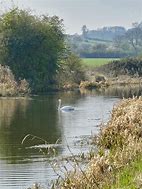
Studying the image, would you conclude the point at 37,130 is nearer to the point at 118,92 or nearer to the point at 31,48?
the point at 118,92

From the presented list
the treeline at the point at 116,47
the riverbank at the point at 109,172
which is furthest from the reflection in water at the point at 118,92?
the treeline at the point at 116,47

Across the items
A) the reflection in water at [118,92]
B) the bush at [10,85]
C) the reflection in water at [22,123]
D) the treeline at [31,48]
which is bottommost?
the reflection in water at [118,92]

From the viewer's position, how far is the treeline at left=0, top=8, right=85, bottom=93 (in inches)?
2335

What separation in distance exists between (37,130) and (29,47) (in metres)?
33.0

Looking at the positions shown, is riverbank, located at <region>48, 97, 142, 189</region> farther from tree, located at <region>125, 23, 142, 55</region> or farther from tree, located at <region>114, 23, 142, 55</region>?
tree, located at <region>125, 23, 142, 55</region>

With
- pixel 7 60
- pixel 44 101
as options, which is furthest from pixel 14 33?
pixel 44 101

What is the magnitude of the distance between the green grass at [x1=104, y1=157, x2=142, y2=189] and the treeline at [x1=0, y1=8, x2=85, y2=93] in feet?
149

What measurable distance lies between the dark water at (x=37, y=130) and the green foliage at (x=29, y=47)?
12063 mm

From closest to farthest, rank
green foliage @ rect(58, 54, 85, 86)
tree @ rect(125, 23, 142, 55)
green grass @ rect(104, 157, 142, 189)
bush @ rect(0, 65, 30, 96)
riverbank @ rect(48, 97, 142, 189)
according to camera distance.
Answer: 1. green grass @ rect(104, 157, 142, 189)
2. riverbank @ rect(48, 97, 142, 189)
3. bush @ rect(0, 65, 30, 96)
4. green foliage @ rect(58, 54, 85, 86)
5. tree @ rect(125, 23, 142, 55)

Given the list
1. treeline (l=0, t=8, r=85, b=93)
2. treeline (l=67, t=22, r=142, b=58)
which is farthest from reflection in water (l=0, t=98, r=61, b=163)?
treeline (l=67, t=22, r=142, b=58)

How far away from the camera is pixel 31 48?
6031 cm

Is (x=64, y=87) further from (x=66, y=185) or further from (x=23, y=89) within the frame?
(x=66, y=185)

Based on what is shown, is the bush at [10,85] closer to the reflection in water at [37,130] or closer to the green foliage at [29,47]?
the green foliage at [29,47]

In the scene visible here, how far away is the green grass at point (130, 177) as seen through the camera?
10516mm
